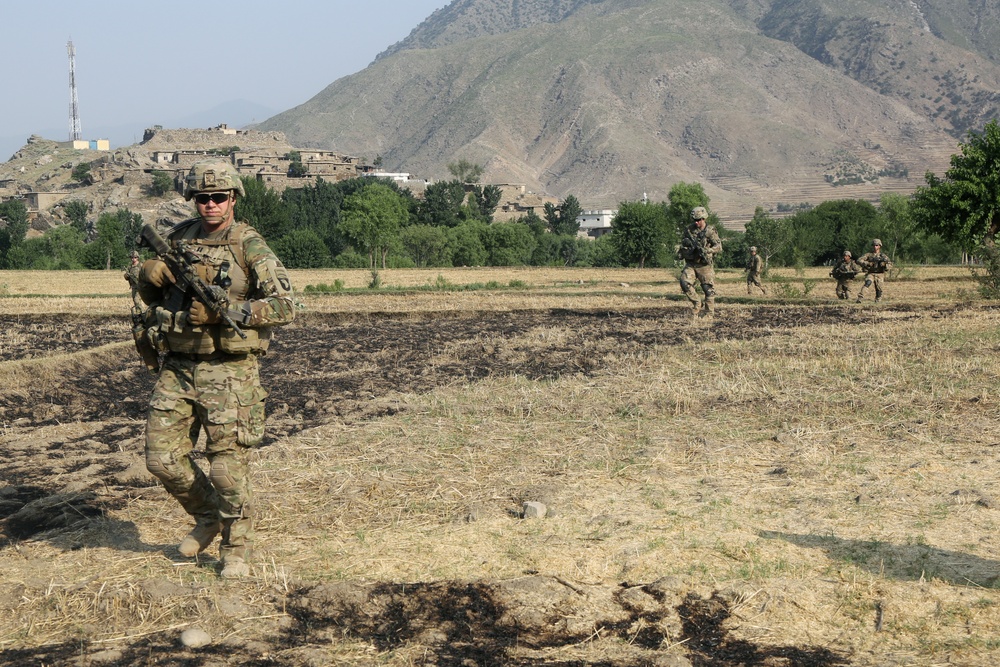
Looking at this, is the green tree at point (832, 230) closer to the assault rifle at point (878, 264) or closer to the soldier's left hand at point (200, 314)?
the assault rifle at point (878, 264)

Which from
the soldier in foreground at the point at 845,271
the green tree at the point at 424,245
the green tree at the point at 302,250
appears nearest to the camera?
the soldier in foreground at the point at 845,271

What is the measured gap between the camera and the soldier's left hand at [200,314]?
21.7ft

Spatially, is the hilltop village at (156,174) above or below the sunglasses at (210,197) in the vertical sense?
above

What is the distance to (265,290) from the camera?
6.82 metres

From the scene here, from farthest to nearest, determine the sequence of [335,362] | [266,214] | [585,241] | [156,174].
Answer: [156,174]
[585,241]
[266,214]
[335,362]

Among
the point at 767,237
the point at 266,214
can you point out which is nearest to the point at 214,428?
the point at 767,237

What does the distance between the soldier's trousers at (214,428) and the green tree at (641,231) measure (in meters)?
72.1

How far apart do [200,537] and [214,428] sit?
872mm

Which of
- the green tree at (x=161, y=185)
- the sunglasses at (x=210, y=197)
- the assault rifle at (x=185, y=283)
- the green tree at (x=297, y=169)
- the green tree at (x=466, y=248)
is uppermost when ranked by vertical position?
the green tree at (x=297, y=169)

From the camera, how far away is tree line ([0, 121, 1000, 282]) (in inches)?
1428

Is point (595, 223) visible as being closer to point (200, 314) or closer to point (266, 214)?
point (266, 214)

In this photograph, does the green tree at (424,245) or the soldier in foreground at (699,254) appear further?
the green tree at (424,245)

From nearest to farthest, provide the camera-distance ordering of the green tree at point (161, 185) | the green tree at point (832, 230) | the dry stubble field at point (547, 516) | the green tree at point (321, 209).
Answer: the dry stubble field at point (547, 516) < the green tree at point (832, 230) < the green tree at point (321, 209) < the green tree at point (161, 185)

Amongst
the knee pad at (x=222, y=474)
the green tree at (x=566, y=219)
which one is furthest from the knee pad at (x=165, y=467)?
the green tree at (x=566, y=219)
